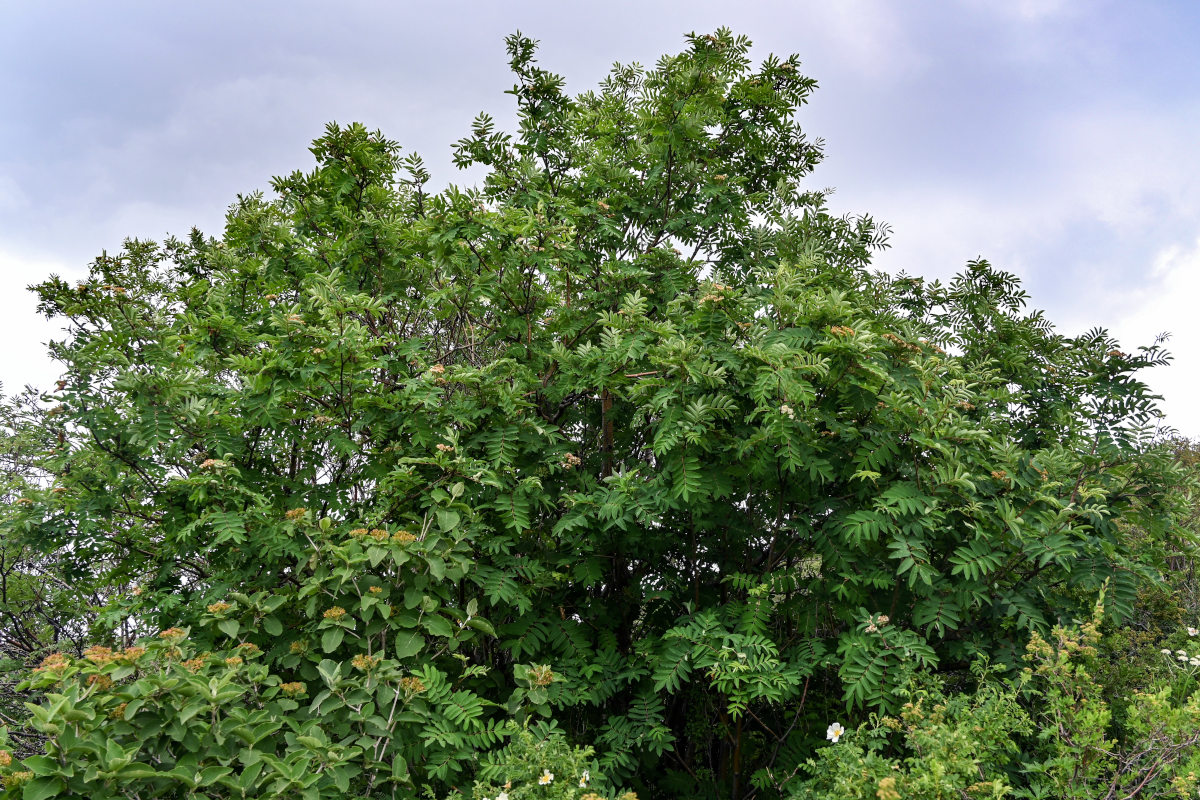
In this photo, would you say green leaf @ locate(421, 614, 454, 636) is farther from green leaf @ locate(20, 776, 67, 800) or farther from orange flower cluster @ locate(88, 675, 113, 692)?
green leaf @ locate(20, 776, 67, 800)

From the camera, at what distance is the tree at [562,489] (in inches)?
126

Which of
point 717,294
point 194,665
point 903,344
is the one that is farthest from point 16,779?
point 903,344

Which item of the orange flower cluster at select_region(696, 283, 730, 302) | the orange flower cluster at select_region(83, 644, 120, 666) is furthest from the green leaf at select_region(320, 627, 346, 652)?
the orange flower cluster at select_region(696, 283, 730, 302)

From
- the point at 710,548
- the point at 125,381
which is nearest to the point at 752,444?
the point at 710,548

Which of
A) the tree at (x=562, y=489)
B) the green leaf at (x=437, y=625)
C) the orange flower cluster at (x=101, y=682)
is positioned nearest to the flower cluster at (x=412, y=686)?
the tree at (x=562, y=489)

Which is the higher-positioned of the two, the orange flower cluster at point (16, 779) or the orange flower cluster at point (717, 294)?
the orange flower cluster at point (717, 294)

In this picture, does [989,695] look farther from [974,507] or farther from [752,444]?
[752,444]

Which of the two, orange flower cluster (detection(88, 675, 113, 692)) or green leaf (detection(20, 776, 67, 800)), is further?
orange flower cluster (detection(88, 675, 113, 692))

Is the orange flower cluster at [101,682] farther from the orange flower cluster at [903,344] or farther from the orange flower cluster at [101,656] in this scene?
the orange flower cluster at [903,344]

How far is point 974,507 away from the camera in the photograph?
330cm

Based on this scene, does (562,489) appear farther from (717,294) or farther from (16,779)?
(16,779)

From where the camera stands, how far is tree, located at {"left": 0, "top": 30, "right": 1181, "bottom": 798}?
3.21 meters

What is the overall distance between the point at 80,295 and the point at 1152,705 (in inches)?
258

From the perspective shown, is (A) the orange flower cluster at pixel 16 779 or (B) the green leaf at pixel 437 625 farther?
(B) the green leaf at pixel 437 625
